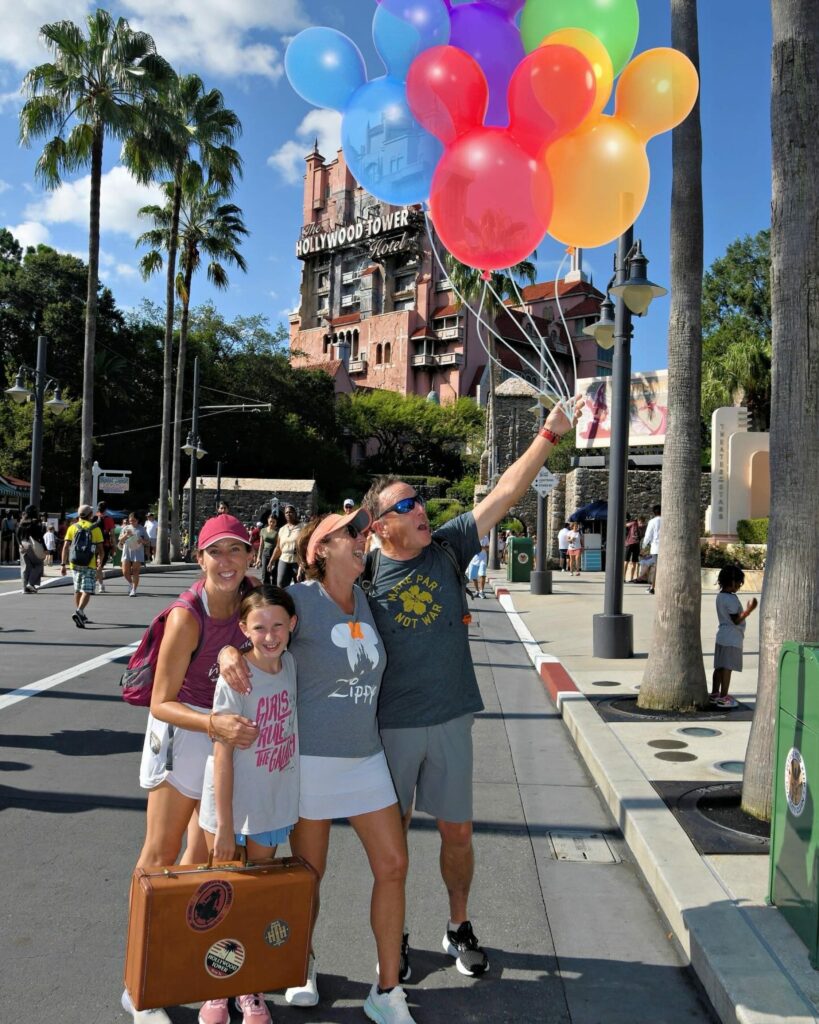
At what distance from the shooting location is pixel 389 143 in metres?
4.69

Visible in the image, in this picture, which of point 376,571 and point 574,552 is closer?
point 376,571

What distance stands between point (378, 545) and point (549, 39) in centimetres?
272

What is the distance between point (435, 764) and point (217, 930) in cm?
96

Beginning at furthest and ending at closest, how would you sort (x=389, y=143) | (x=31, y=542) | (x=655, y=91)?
1. (x=31, y=542)
2. (x=389, y=143)
3. (x=655, y=91)

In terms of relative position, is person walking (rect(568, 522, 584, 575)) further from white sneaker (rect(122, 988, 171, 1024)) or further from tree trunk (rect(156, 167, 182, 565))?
white sneaker (rect(122, 988, 171, 1024))

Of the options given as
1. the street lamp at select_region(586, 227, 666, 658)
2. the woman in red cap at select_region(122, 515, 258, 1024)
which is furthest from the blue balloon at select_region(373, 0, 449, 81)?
the street lamp at select_region(586, 227, 666, 658)

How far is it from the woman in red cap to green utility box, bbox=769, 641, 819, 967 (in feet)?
7.02

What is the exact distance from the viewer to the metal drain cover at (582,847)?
4746mm

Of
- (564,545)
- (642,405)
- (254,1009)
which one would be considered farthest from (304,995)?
(642,405)

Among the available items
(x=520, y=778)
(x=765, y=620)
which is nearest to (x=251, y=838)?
(x=765, y=620)

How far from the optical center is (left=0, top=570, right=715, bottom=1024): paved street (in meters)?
3.23

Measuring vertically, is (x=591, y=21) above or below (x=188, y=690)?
above

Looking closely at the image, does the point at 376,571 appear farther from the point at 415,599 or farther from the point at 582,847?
the point at 582,847

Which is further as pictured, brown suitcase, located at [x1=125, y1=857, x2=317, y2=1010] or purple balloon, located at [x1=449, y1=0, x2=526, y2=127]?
purple balloon, located at [x1=449, y1=0, x2=526, y2=127]
